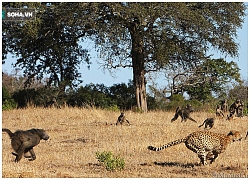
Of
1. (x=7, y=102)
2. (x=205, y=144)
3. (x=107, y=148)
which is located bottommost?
(x=107, y=148)

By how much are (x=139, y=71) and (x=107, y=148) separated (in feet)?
51.7

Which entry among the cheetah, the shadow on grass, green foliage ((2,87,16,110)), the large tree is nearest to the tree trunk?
the large tree

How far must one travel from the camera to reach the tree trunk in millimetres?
28802

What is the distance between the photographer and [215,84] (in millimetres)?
37844

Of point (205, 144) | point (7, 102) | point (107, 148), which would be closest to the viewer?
point (205, 144)

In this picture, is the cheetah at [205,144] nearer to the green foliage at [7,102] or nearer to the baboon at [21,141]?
the baboon at [21,141]

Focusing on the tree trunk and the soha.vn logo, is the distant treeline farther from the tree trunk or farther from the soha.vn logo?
the soha.vn logo

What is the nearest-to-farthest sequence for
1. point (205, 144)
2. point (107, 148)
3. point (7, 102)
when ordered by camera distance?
point (205, 144), point (107, 148), point (7, 102)

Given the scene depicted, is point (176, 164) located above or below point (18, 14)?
below

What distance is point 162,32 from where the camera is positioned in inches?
1070

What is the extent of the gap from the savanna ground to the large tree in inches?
186

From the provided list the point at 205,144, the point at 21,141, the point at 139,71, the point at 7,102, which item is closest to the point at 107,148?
the point at 21,141

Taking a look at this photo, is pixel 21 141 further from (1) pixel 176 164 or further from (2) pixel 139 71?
(2) pixel 139 71

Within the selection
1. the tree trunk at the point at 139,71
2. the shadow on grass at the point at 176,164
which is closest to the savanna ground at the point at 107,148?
the shadow on grass at the point at 176,164
